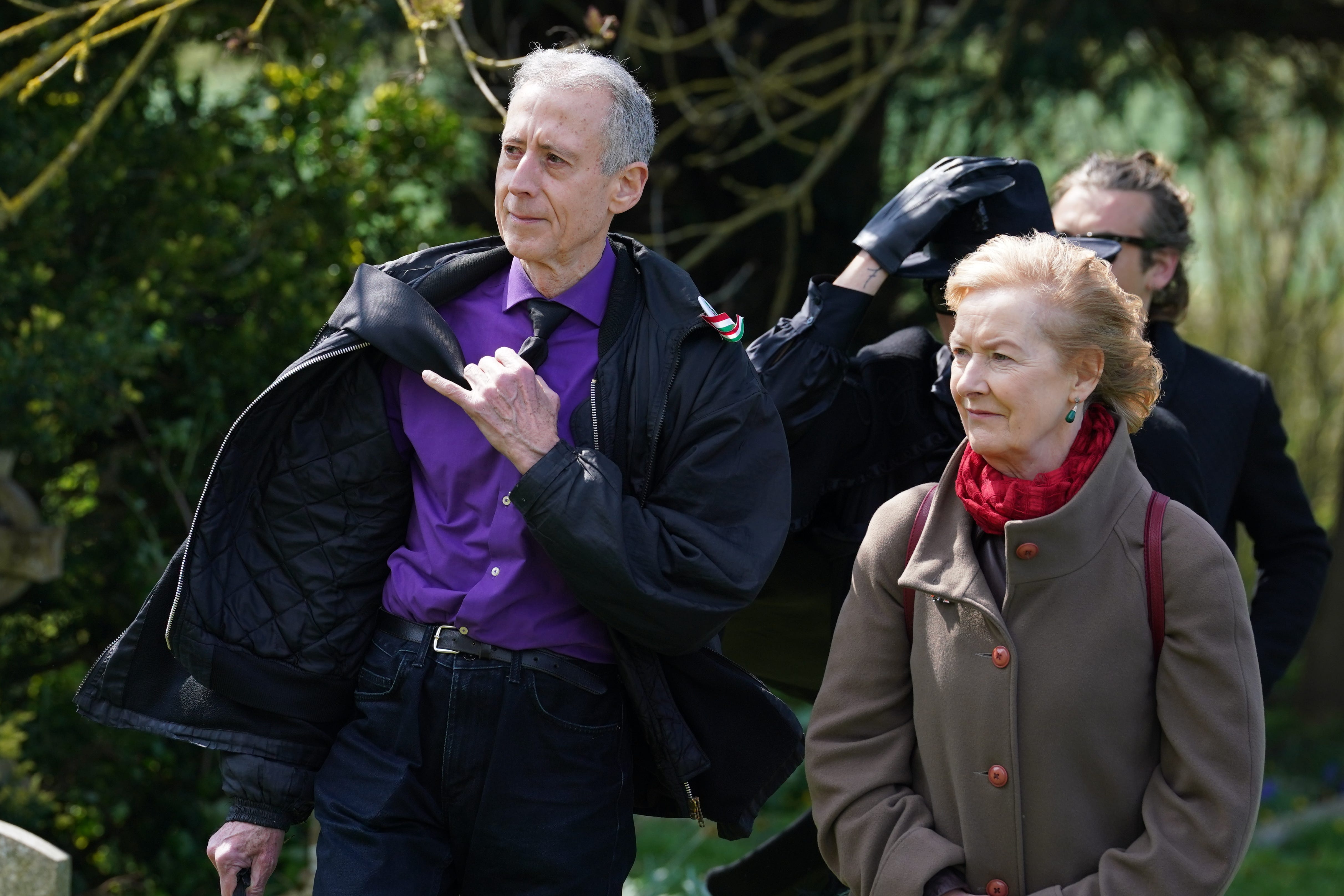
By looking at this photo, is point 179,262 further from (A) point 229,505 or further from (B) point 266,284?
(A) point 229,505

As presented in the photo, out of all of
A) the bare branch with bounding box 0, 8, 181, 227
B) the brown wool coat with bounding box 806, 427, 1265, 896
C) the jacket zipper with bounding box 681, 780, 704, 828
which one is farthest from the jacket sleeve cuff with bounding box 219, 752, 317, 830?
the bare branch with bounding box 0, 8, 181, 227

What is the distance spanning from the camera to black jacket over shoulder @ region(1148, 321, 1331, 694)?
3.09 meters

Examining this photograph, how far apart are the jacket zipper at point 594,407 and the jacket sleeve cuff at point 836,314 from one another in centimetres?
60

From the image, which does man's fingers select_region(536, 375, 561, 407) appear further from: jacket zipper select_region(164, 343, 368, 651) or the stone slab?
the stone slab

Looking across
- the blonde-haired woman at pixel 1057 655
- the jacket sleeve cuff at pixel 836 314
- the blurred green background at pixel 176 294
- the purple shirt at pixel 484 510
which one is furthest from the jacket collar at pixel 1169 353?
the purple shirt at pixel 484 510

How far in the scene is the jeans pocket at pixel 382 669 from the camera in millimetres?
2324

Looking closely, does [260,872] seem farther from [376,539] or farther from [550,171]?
[550,171]

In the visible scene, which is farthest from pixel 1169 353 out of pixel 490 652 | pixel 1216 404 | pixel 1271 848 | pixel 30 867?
pixel 1271 848

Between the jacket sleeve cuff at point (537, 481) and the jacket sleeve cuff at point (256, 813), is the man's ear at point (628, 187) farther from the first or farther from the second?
the jacket sleeve cuff at point (256, 813)

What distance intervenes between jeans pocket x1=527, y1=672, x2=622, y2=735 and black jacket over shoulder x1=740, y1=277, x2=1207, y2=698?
22.9 inches

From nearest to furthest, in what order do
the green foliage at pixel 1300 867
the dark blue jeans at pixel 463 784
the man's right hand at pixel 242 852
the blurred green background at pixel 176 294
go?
the dark blue jeans at pixel 463 784 → the man's right hand at pixel 242 852 → the blurred green background at pixel 176 294 → the green foliage at pixel 1300 867

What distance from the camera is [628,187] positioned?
7.99 ft

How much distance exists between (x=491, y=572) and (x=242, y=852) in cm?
65

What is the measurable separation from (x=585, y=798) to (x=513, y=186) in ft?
3.30
